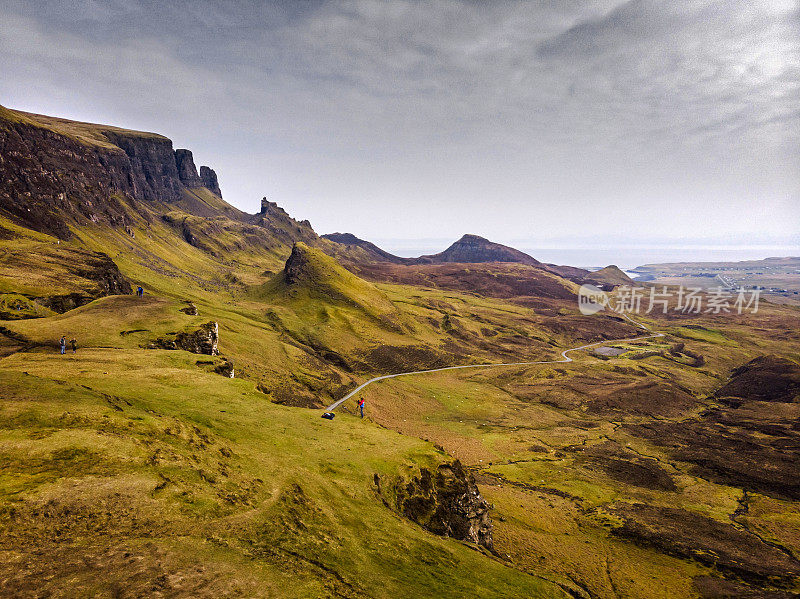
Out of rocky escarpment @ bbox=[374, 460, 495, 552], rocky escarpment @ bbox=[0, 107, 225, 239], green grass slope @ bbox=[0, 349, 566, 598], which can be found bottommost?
rocky escarpment @ bbox=[374, 460, 495, 552]

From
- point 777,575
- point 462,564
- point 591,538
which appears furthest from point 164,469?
point 777,575

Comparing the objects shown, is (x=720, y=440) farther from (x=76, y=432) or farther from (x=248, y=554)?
(x=76, y=432)

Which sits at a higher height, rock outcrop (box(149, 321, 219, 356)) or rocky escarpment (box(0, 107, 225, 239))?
rocky escarpment (box(0, 107, 225, 239))

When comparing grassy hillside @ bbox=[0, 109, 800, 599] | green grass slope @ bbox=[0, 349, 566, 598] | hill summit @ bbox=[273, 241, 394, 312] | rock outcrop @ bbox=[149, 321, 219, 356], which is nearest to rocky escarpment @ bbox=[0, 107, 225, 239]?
grassy hillside @ bbox=[0, 109, 800, 599]

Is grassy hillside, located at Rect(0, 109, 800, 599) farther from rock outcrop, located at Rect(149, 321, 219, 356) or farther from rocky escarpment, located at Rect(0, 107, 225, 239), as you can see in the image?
rocky escarpment, located at Rect(0, 107, 225, 239)

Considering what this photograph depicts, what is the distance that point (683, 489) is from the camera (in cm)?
6725

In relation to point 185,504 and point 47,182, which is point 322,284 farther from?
point 185,504

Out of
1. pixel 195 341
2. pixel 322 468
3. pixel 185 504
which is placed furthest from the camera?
pixel 195 341

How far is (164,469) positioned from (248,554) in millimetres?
8726

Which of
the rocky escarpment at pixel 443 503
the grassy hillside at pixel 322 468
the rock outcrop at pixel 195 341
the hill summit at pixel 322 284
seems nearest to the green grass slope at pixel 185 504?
the grassy hillside at pixel 322 468

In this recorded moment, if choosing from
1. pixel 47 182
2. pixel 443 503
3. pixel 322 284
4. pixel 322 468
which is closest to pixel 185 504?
pixel 322 468

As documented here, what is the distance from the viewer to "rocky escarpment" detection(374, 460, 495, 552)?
1491 inches

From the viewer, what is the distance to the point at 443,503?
1610 inches

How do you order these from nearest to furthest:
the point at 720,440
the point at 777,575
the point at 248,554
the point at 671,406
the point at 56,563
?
the point at 56,563, the point at 248,554, the point at 777,575, the point at 720,440, the point at 671,406
